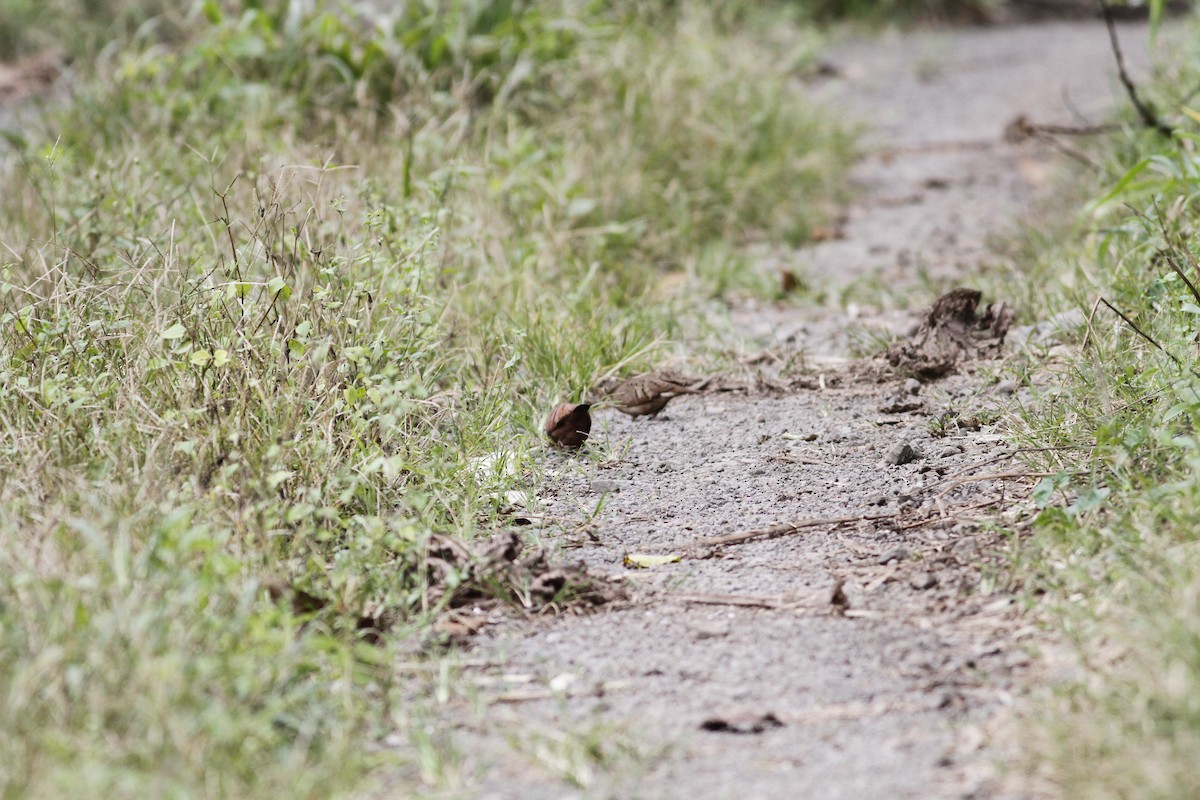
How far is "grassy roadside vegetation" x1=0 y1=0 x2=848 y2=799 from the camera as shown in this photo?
1866 mm

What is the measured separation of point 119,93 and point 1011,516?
13.5 feet

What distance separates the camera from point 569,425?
324 centimetres

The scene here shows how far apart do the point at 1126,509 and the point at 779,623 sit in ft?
2.31

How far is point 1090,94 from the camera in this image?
22.9 feet

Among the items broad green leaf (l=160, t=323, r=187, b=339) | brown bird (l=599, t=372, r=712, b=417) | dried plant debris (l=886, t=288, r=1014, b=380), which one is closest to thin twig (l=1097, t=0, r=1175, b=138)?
dried plant debris (l=886, t=288, r=1014, b=380)

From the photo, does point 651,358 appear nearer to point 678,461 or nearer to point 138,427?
point 678,461

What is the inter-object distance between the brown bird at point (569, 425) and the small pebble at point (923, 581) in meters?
1.07

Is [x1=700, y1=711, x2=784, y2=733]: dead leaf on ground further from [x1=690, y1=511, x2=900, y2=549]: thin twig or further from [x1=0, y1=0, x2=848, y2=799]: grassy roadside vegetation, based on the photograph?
[x1=690, y1=511, x2=900, y2=549]: thin twig

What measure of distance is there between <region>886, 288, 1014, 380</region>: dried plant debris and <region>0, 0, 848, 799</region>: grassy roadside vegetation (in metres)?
0.77

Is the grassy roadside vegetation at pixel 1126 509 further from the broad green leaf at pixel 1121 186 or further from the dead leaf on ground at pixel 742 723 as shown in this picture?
the dead leaf on ground at pixel 742 723

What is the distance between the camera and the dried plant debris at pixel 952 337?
3561mm

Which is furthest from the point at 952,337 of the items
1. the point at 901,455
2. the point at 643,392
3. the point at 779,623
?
the point at 779,623

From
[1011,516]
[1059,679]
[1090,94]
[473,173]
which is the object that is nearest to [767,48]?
[1090,94]

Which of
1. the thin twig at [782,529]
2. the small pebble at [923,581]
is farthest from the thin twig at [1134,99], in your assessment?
the small pebble at [923,581]
